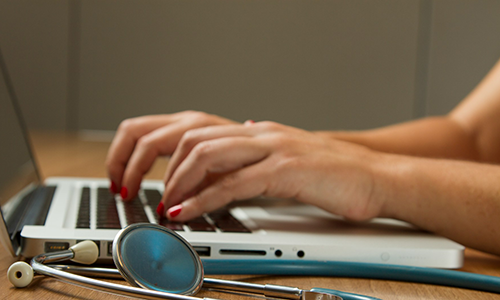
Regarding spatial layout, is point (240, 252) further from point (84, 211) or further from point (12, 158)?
point (12, 158)

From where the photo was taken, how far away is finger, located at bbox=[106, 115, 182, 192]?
2.08ft

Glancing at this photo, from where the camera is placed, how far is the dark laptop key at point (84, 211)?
1.32 ft

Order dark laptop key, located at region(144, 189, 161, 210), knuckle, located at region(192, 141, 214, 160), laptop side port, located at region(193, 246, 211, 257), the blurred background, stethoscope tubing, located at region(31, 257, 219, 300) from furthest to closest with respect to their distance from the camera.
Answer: the blurred background, dark laptop key, located at region(144, 189, 161, 210), knuckle, located at region(192, 141, 214, 160), laptop side port, located at region(193, 246, 211, 257), stethoscope tubing, located at region(31, 257, 219, 300)

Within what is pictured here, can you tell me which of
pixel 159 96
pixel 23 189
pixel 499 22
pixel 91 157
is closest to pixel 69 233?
pixel 23 189

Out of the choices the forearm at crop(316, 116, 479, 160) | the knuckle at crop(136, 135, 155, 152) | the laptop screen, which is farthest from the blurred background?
the knuckle at crop(136, 135, 155, 152)

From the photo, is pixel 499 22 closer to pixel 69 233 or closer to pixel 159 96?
pixel 159 96

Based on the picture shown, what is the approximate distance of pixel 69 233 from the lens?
14.2 inches

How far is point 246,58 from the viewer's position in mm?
2373

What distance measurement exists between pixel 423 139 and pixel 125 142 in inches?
19.4

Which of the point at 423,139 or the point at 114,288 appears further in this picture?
the point at 423,139

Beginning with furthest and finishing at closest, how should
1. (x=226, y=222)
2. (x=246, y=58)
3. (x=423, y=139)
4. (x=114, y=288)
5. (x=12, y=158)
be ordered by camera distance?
(x=246, y=58) < (x=423, y=139) < (x=12, y=158) < (x=226, y=222) < (x=114, y=288)

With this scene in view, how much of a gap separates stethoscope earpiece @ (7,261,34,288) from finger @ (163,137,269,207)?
19 centimetres

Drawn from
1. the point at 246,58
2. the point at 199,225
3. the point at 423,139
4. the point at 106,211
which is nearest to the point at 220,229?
the point at 199,225

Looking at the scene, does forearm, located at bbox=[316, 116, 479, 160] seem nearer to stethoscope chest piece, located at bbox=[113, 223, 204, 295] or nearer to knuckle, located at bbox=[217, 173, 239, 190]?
knuckle, located at bbox=[217, 173, 239, 190]
